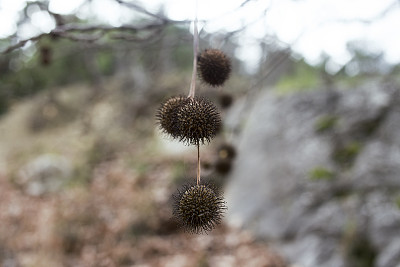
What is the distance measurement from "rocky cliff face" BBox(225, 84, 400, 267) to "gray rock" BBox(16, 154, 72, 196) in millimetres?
4770

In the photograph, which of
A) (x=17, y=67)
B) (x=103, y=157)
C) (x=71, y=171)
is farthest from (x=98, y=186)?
(x=17, y=67)

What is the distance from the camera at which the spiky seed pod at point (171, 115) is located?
157 cm

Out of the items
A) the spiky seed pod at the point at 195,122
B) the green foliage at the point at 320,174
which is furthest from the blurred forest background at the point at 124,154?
the spiky seed pod at the point at 195,122

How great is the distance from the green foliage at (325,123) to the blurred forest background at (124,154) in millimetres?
21

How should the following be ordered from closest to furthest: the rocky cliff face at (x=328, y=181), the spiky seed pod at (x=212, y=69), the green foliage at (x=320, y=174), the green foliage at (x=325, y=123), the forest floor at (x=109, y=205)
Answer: the spiky seed pod at (x=212, y=69) < the rocky cliff face at (x=328, y=181) < the green foliage at (x=320, y=174) < the forest floor at (x=109, y=205) < the green foliage at (x=325, y=123)

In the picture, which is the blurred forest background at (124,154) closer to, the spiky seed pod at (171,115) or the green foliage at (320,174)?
the green foliage at (320,174)

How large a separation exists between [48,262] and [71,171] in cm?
456

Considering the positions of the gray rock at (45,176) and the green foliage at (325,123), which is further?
the gray rock at (45,176)

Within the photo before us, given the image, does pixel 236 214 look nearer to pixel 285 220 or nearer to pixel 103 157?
pixel 285 220

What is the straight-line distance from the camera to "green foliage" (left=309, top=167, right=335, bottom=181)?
4703 millimetres

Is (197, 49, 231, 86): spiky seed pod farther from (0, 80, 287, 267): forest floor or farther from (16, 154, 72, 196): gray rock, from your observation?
(16, 154, 72, 196): gray rock

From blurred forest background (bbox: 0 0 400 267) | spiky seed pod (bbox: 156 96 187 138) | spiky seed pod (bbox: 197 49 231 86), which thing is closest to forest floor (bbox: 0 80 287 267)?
blurred forest background (bbox: 0 0 400 267)

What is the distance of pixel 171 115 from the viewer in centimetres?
161

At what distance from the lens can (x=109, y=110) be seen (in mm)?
13805
